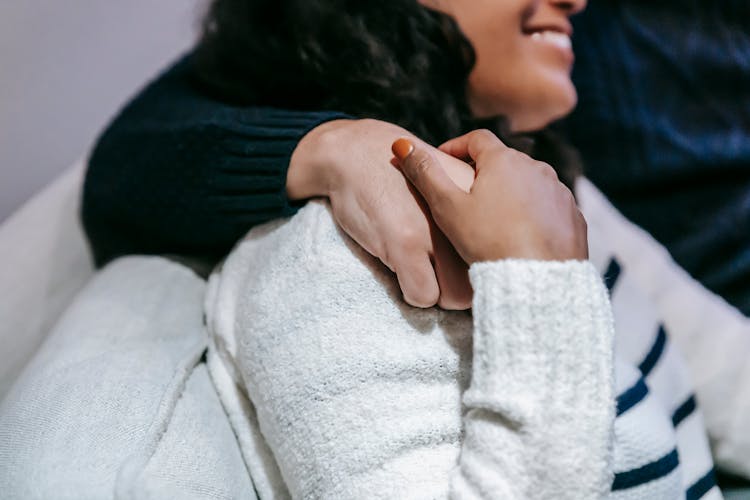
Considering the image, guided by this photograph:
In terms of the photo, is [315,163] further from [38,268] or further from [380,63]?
[38,268]

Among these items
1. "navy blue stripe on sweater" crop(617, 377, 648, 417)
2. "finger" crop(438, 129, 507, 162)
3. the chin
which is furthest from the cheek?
"navy blue stripe on sweater" crop(617, 377, 648, 417)

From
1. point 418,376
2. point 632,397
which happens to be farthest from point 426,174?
point 632,397

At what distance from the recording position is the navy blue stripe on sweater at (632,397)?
0.54 m

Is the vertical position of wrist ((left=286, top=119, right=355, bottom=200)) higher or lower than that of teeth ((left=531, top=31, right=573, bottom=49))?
higher

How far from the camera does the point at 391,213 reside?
0.49 m

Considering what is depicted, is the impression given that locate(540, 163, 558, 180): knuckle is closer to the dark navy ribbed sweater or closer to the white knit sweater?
the white knit sweater

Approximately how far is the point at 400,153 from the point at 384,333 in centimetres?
13

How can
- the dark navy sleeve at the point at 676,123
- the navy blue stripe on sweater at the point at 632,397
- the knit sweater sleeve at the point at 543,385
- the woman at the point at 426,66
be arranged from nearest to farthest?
the knit sweater sleeve at the point at 543,385 < the navy blue stripe on sweater at the point at 632,397 < the woman at the point at 426,66 < the dark navy sleeve at the point at 676,123

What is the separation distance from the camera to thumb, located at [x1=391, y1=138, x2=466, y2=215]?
1.52ft

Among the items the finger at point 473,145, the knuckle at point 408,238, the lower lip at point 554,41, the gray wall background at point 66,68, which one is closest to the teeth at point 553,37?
the lower lip at point 554,41

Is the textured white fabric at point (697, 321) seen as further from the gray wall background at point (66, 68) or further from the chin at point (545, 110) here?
the gray wall background at point (66, 68)

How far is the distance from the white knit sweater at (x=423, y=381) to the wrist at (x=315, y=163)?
19mm

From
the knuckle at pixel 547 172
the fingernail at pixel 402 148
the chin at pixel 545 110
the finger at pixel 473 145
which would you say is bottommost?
the chin at pixel 545 110

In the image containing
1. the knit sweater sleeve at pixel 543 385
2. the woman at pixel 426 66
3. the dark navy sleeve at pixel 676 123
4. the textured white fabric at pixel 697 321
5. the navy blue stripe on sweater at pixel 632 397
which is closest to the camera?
the knit sweater sleeve at pixel 543 385
